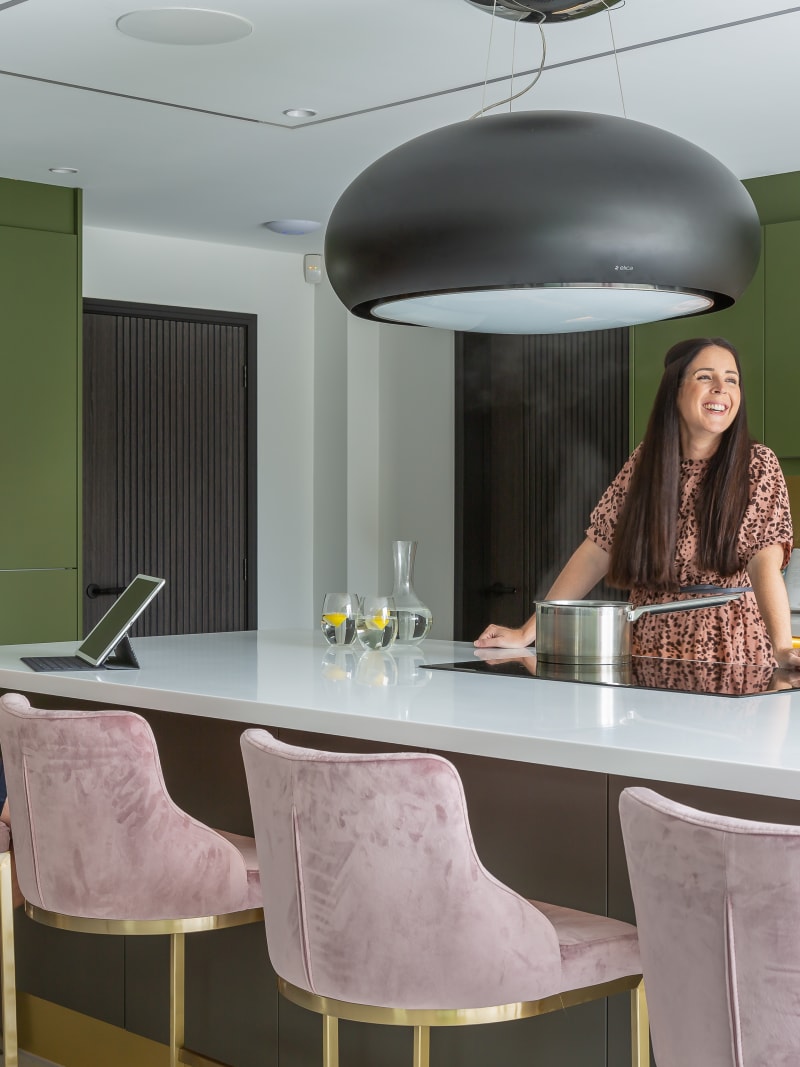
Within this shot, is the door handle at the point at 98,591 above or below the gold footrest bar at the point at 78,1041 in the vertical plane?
above

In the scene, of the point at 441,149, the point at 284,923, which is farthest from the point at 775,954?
the point at 441,149

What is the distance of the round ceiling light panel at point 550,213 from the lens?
2.08 metres

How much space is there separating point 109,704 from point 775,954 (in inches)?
72.3

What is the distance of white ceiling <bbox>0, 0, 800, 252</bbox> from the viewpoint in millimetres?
3451

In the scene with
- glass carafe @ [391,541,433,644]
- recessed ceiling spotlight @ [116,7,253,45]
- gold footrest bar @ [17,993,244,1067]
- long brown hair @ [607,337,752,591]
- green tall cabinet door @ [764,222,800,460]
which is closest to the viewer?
gold footrest bar @ [17,993,244,1067]

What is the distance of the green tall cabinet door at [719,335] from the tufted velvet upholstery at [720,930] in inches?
146

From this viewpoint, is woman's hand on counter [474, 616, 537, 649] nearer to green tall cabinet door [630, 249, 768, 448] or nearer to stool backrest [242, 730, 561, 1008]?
stool backrest [242, 730, 561, 1008]

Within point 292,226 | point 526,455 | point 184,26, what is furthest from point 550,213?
point 526,455

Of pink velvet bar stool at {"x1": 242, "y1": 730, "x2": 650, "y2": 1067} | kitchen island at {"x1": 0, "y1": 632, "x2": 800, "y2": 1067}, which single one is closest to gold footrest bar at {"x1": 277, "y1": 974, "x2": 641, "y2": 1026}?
pink velvet bar stool at {"x1": 242, "y1": 730, "x2": 650, "y2": 1067}

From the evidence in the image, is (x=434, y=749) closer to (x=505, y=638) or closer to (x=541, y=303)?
(x=541, y=303)

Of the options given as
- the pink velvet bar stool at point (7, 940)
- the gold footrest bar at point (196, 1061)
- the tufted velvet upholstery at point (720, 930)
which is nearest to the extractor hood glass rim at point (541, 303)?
the tufted velvet upholstery at point (720, 930)

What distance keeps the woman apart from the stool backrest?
1331mm

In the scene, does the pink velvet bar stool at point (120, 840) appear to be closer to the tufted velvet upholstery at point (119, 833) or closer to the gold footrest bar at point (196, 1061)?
the tufted velvet upholstery at point (119, 833)

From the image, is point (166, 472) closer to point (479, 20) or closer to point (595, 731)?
point (479, 20)
